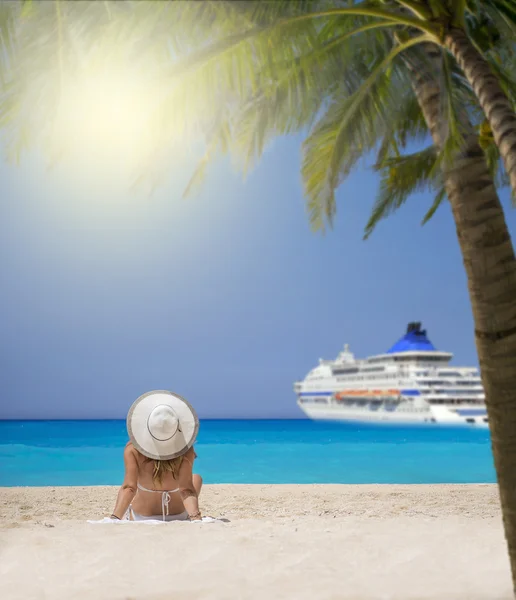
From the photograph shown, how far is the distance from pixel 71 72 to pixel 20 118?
57 centimetres

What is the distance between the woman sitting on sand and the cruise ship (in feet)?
154

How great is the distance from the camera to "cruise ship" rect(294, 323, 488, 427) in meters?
49.4

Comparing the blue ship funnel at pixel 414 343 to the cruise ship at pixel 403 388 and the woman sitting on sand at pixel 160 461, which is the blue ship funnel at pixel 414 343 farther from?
the woman sitting on sand at pixel 160 461

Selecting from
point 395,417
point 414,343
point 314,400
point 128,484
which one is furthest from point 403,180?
point 314,400

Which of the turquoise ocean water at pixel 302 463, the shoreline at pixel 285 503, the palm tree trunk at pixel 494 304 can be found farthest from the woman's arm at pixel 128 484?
the turquoise ocean water at pixel 302 463

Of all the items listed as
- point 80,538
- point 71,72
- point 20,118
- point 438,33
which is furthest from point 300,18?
point 80,538

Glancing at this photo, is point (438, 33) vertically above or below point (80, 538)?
above

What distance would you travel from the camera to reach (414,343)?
54.0 m

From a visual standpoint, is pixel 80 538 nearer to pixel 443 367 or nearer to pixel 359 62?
pixel 359 62

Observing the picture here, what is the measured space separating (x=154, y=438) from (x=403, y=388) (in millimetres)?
47991

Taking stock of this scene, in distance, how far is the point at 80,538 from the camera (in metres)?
4.03

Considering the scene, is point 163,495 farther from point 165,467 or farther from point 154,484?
point 165,467

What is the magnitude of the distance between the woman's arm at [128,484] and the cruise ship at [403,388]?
47102mm

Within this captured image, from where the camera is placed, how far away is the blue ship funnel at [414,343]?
176ft
